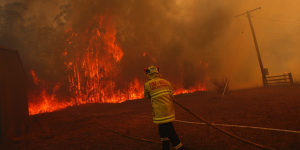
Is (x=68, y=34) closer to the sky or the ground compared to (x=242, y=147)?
closer to the sky

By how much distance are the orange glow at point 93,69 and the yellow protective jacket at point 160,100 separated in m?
17.7

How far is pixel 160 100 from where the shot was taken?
159 inches

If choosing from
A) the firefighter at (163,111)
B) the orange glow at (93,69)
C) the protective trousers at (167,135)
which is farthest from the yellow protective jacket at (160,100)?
the orange glow at (93,69)

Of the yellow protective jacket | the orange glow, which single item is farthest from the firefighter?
the orange glow

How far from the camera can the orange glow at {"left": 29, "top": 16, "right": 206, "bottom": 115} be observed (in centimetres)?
2077

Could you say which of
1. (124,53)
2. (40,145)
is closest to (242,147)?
(40,145)

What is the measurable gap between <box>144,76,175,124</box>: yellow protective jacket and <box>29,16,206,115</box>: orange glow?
17695 mm

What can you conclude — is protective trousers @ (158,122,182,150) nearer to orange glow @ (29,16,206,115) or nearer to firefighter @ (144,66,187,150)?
firefighter @ (144,66,187,150)

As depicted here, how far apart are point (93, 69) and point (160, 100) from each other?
18968 mm

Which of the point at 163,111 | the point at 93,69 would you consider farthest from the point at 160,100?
the point at 93,69

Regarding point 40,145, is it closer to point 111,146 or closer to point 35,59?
point 111,146

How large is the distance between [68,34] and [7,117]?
50.8ft

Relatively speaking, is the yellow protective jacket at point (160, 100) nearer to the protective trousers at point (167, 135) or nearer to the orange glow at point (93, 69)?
the protective trousers at point (167, 135)

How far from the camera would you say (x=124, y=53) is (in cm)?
2330
